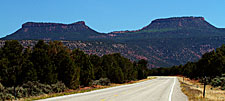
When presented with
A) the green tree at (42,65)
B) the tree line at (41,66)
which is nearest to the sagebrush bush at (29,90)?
the tree line at (41,66)

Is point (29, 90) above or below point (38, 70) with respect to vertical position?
below

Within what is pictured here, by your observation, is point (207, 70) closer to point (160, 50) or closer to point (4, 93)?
point (4, 93)

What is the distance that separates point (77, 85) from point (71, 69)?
2.75 meters

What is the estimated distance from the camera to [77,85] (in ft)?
139

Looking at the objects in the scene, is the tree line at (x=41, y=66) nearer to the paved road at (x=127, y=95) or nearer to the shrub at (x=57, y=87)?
the shrub at (x=57, y=87)

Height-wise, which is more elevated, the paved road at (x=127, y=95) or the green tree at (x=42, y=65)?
the green tree at (x=42, y=65)

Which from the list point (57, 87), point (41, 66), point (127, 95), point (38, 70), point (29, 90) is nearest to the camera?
point (127, 95)

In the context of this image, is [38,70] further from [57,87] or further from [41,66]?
[57,87]

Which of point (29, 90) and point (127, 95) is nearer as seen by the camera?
point (127, 95)

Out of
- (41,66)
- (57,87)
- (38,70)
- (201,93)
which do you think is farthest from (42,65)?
(201,93)

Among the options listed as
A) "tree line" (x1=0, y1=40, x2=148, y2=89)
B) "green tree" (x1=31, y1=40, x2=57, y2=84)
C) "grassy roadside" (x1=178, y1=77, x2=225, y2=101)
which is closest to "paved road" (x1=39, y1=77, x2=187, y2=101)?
"grassy roadside" (x1=178, y1=77, x2=225, y2=101)

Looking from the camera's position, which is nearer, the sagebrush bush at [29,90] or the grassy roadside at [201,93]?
the grassy roadside at [201,93]

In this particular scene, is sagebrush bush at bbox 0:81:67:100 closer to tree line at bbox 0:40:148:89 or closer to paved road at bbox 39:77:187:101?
tree line at bbox 0:40:148:89

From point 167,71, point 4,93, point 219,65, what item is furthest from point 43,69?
point 167,71
